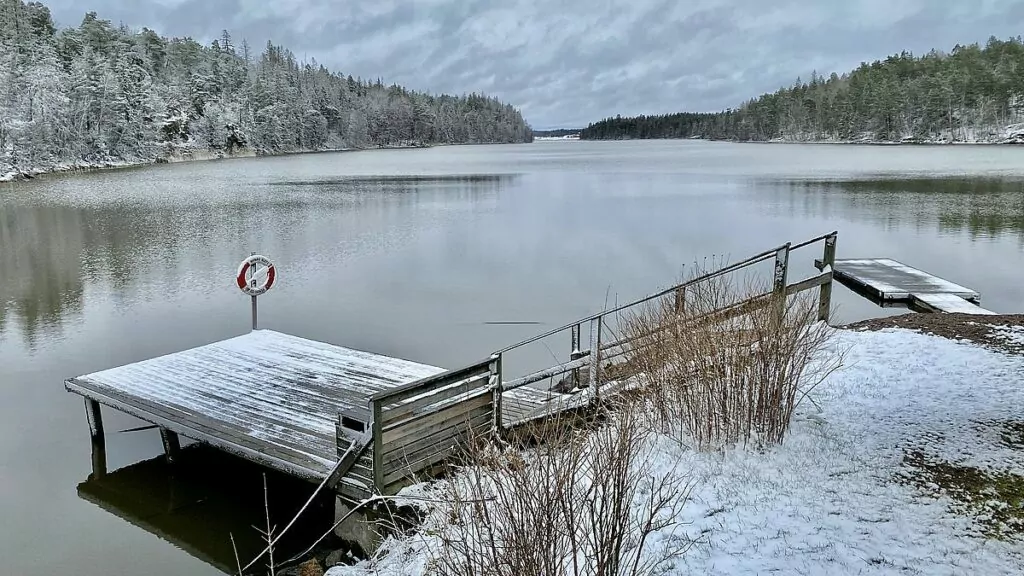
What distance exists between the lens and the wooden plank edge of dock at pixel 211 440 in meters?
6.07

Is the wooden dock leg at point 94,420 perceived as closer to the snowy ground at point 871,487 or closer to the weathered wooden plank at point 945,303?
the snowy ground at point 871,487

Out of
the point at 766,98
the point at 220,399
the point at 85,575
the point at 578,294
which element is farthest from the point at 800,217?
the point at 766,98

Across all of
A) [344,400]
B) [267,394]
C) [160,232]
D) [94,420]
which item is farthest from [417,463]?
[160,232]

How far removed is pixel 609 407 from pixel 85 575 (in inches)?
191

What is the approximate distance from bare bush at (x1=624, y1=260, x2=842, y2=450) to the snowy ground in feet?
0.68

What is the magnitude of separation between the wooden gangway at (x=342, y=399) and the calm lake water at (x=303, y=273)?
2.71 ft

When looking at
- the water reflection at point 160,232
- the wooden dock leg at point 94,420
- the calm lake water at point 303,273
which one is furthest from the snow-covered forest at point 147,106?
the wooden dock leg at point 94,420

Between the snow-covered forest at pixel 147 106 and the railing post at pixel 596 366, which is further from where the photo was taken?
the snow-covered forest at pixel 147 106

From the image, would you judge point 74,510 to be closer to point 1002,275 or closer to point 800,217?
point 1002,275

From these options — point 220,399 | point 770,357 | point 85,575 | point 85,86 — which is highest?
point 85,86

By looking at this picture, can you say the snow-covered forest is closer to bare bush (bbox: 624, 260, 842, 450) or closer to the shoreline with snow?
the shoreline with snow

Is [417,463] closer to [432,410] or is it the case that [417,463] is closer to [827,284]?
[432,410]

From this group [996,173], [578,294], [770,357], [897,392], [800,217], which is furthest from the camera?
[996,173]

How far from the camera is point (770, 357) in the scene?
5.66 meters
